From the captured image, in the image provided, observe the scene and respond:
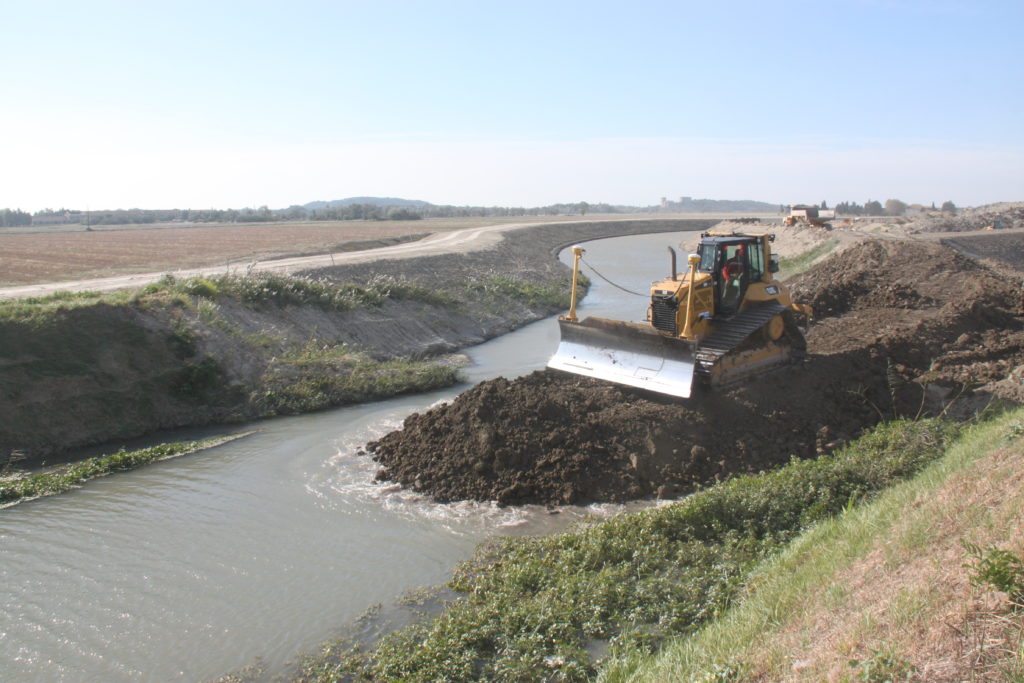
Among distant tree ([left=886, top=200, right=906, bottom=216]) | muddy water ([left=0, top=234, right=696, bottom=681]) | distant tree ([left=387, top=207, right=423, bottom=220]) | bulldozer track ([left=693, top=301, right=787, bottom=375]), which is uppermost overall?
distant tree ([left=387, top=207, right=423, bottom=220])

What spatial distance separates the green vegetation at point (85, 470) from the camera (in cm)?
1208

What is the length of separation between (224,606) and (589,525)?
13.9 ft

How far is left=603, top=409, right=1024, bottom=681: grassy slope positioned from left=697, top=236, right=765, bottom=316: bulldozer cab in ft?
20.2

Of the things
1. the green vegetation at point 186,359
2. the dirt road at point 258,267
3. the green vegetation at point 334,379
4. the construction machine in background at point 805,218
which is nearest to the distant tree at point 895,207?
the construction machine in background at point 805,218

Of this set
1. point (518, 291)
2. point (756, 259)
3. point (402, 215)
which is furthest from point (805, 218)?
point (402, 215)


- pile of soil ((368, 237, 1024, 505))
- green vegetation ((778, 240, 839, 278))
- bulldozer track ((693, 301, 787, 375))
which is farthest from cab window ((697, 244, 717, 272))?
green vegetation ((778, 240, 839, 278))

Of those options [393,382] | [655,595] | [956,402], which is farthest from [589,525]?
[393,382]

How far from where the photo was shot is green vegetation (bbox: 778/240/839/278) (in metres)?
36.5

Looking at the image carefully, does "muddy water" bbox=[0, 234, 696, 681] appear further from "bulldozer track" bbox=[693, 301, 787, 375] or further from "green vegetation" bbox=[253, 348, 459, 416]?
"bulldozer track" bbox=[693, 301, 787, 375]

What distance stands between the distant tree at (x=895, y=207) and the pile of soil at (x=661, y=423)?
10807cm

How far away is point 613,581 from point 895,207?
400 ft

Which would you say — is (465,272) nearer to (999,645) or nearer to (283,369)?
(283,369)

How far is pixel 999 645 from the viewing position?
4219 mm

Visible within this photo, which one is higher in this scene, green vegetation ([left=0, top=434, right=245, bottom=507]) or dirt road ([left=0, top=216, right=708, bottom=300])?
dirt road ([left=0, top=216, right=708, bottom=300])
